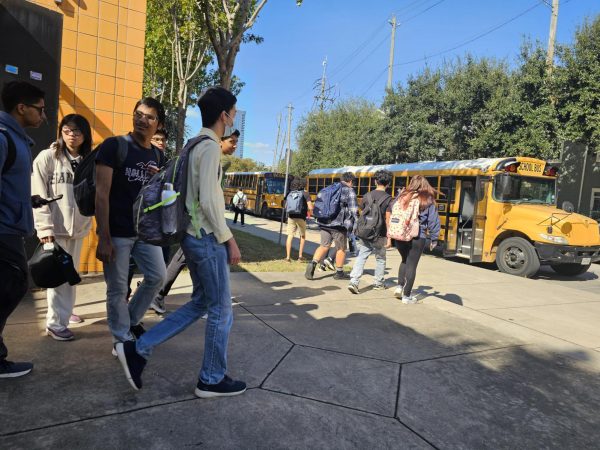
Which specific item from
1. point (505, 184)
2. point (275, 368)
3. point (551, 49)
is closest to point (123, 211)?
point (275, 368)

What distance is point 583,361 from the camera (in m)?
4.16

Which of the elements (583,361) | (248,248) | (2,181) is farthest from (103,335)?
(248,248)

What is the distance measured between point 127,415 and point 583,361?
397 centimetres

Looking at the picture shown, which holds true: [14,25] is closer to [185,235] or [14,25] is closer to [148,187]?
[148,187]

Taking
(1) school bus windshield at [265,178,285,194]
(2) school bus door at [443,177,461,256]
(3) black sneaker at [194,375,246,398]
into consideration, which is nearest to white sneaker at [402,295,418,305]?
(3) black sneaker at [194,375,246,398]

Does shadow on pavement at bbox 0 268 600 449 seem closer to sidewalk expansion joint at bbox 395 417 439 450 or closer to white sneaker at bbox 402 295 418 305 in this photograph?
sidewalk expansion joint at bbox 395 417 439 450

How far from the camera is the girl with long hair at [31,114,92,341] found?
364cm

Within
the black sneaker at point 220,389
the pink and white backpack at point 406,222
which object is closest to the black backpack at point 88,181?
the black sneaker at point 220,389

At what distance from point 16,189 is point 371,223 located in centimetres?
447

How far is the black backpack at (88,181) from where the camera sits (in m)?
3.22

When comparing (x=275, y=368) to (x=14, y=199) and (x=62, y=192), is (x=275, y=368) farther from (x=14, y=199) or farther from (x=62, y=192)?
(x=62, y=192)

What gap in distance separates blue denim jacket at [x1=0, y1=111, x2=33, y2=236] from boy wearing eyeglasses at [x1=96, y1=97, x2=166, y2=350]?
42cm

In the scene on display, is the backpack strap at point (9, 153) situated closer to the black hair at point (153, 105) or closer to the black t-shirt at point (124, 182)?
the black t-shirt at point (124, 182)

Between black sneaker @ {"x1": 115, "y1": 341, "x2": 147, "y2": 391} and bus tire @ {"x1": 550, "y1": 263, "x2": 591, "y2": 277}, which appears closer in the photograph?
black sneaker @ {"x1": 115, "y1": 341, "x2": 147, "y2": 391}
